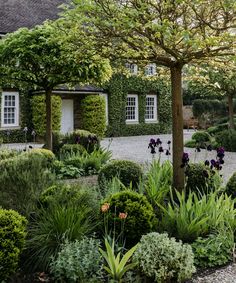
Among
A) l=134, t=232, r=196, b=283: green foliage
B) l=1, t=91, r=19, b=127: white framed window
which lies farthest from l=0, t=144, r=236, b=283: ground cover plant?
l=1, t=91, r=19, b=127: white framed window

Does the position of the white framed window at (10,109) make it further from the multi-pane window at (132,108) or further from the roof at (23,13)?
the multi-pane window at (132,108)

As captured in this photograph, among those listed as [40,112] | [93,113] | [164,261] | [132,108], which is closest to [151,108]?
[132,108]

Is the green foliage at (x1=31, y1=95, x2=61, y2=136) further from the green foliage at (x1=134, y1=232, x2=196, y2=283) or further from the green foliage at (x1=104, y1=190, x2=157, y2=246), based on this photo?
the green foliage at (x1=134, y1=232, x2=196, y2=283)

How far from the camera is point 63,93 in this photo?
22.4m

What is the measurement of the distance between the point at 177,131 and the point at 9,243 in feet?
A: 12.8

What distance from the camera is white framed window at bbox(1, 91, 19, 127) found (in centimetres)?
2047

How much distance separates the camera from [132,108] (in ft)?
87.5

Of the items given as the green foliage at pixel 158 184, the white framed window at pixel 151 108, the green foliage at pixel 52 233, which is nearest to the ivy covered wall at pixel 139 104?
the white framed window at pixel 151 108

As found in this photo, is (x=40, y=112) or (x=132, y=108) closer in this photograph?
(x=40, y=112)

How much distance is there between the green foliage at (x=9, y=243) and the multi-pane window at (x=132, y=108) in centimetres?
2297

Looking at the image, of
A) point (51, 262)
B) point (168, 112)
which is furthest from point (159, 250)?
point (168, 112)

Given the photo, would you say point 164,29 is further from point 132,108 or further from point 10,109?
point 132,108

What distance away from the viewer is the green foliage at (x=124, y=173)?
6.85 meters

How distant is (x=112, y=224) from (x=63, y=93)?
61.1 feet
